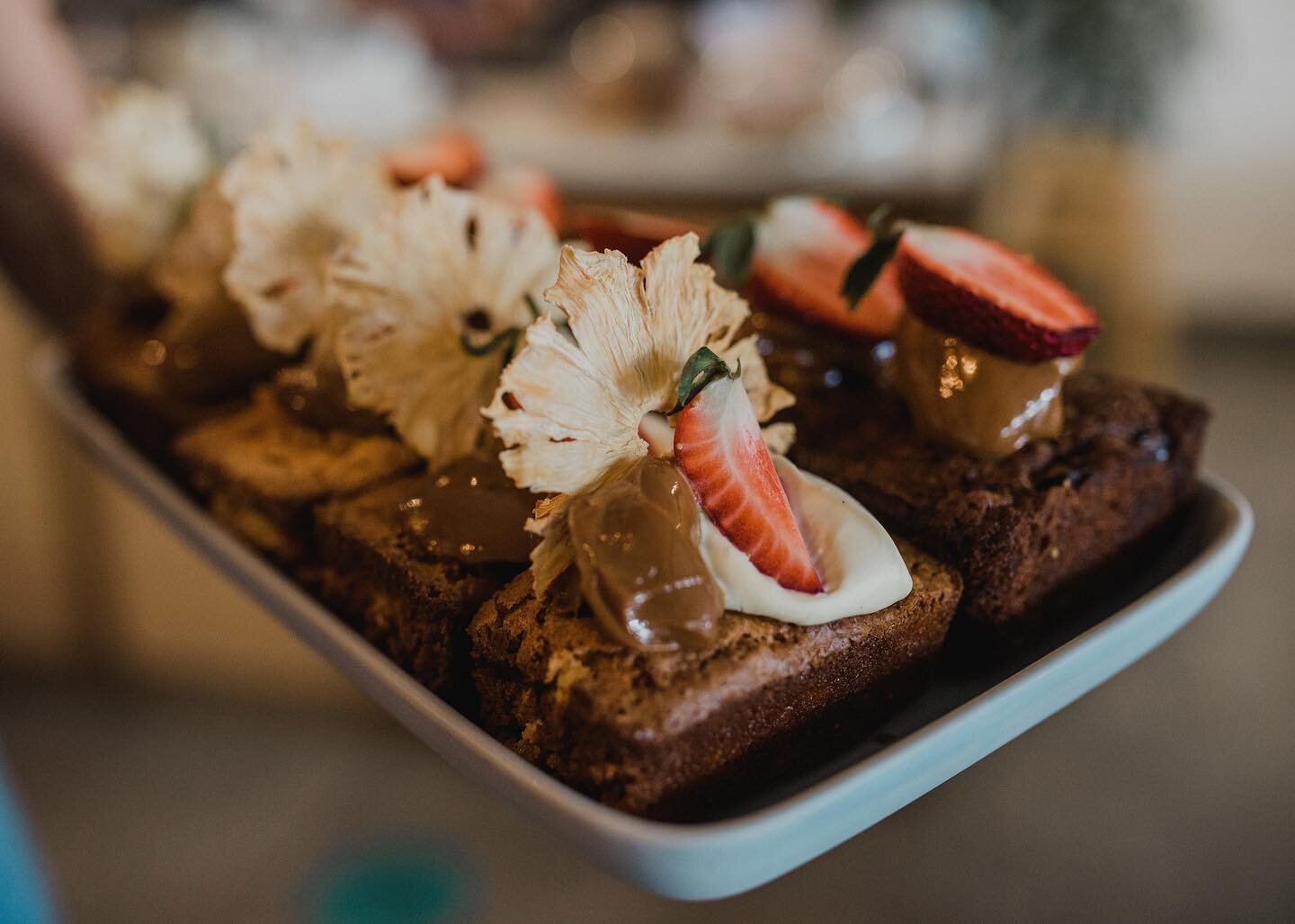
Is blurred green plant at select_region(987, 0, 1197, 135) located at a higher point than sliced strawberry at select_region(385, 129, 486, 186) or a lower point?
higher

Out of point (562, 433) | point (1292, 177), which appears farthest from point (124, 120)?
point (1292, 177)

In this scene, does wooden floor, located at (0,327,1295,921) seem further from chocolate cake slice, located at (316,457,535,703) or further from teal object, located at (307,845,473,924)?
chocolate cake slice, located at (316,457,535,703)

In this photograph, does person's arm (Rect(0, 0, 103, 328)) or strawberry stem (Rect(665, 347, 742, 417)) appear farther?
person's arm (Rect(0, 0, 103, 328))

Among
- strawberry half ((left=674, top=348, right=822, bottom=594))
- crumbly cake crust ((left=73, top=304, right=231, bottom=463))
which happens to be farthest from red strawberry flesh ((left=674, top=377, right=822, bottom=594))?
crumbly cake crust ((left=73, top=304, right=231, bottom=463))

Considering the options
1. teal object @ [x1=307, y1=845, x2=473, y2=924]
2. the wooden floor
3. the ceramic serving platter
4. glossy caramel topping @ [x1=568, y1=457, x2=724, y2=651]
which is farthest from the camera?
teal object @ [x1=307, y1=845, x2=473, y2=924]

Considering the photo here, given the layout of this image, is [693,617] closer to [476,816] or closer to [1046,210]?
[476,816]

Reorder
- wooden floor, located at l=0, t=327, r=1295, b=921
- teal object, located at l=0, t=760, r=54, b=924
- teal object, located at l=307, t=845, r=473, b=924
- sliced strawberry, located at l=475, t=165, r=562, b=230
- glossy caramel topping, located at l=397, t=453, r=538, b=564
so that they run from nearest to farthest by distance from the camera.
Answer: glossy caramel topping, located at l=397, t=453, r=538, b=564 → teal object, located at l=0, t=760, r=54, b=924 → sliced strawberry, located at l=475, t=165, r=562, b=230 → wooden floor, located at l=0, t=327, r=1295, b=921 → teal object, located at l=307, t=845, r=473, b=924
